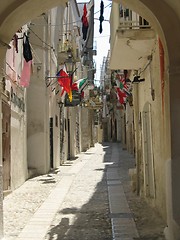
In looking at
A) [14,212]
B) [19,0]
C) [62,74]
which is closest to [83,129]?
[62,74]

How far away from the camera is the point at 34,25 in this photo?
17.8 meters

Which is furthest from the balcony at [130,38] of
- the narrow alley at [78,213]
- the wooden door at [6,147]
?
the narrow alley at [78,213]

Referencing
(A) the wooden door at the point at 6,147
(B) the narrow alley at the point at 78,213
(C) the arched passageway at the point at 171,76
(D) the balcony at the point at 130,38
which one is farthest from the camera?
(A) the wooden door at the point at 6,147

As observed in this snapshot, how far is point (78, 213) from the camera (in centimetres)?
913

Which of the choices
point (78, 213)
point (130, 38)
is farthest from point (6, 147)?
point (130, 38)

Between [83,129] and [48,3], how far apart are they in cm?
3524

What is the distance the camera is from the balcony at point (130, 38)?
27.6ft

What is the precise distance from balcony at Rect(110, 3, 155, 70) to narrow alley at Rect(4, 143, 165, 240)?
3431mm

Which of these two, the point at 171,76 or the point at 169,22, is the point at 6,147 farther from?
the point at 169,22

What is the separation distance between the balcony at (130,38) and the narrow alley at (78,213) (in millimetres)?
3431

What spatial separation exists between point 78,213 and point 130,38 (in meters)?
3.83

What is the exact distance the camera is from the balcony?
8.41 metres

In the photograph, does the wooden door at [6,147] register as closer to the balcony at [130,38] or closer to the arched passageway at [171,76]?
the balcony at [130,38]

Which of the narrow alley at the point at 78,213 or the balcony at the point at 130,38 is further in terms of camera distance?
the balcony at the point at 130,38
